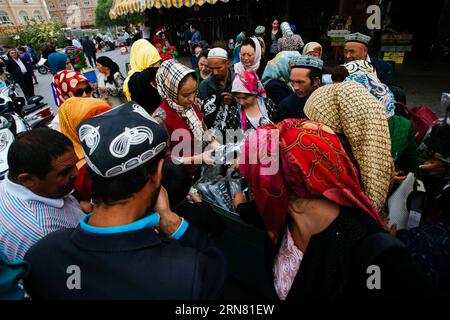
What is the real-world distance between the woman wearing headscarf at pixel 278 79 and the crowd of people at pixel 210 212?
152 centimetres

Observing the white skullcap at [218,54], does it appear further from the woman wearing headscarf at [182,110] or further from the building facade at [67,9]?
the building facade at [67,9]

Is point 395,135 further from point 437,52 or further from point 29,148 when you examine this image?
point 437,52

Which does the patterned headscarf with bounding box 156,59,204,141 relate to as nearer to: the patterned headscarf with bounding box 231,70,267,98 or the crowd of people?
the crowd of people

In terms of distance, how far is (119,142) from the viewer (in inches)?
38.4

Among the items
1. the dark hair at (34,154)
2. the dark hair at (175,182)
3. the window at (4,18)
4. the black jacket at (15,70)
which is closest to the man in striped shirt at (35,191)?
the dark hair at (34,154)

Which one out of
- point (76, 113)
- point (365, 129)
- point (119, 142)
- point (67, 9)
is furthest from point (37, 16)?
point (365, 129)

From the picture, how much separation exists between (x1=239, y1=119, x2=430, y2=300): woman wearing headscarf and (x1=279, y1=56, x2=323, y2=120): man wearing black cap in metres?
1.55

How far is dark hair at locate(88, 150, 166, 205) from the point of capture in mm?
978

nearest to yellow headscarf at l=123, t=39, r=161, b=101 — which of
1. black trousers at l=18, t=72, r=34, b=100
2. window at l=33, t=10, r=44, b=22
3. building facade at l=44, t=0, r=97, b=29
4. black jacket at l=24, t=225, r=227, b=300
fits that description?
black jacket at l=24, t=225, r=227, b=300

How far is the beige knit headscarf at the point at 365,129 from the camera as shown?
5.18 ft

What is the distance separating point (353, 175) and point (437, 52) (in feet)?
40.6

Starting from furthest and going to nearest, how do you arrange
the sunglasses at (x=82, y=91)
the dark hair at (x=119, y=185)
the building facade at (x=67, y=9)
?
the building facade at (x=67, y=9) → the sunglasses at (x=82, y=91) → the dark hair at (x=119, y=185)

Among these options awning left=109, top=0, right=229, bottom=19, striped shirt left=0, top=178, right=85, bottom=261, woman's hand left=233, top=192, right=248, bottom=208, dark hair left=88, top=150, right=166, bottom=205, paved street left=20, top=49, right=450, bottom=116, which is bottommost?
paved street left=20, top=49, right=450, bottom=116

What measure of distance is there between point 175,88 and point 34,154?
4.02ft
